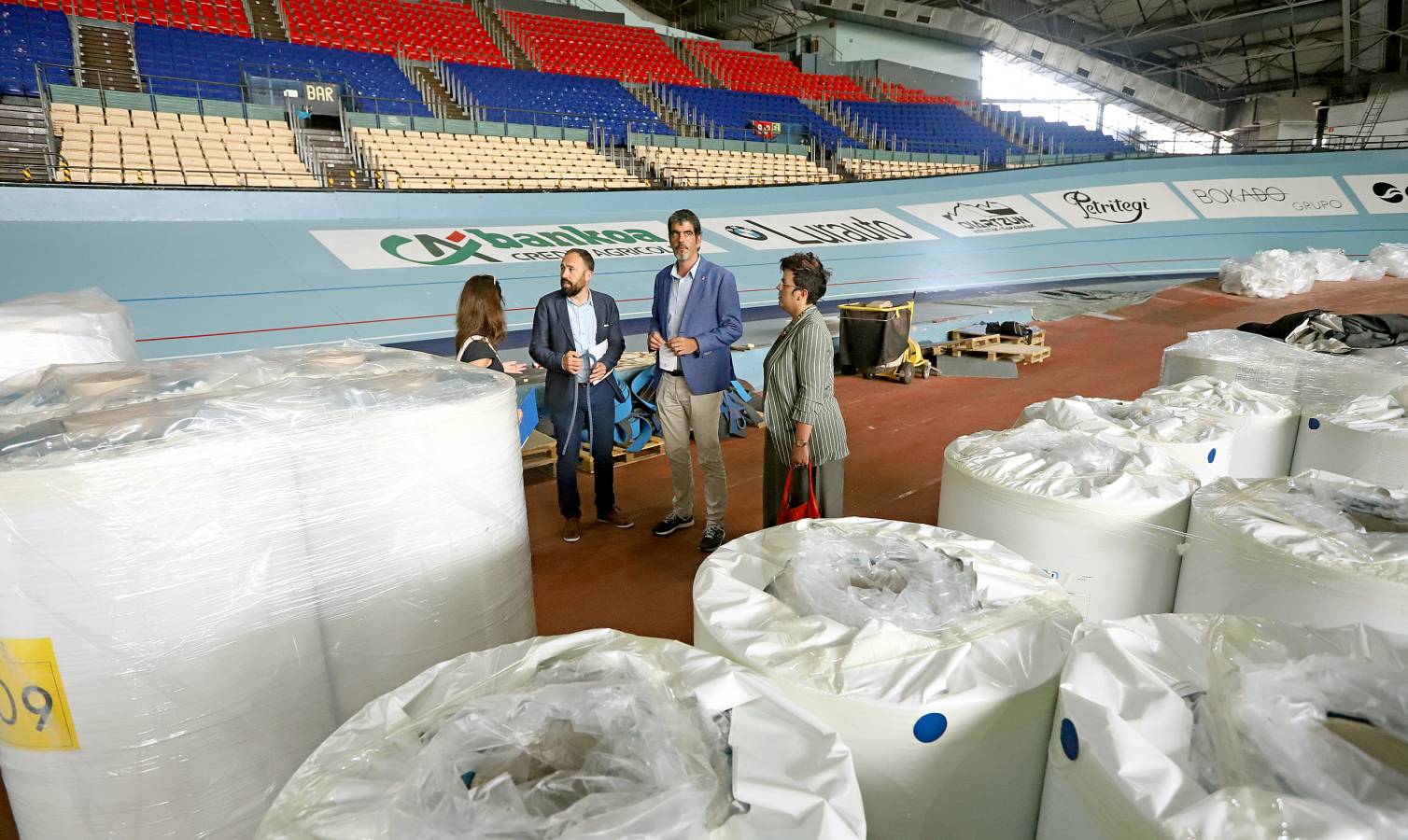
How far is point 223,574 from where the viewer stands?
159 centimetres

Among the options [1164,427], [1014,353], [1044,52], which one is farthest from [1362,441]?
[1044,52]

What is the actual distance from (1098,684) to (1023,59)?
29.9 m

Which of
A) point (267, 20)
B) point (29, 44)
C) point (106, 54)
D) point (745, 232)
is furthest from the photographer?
point (267, 20)

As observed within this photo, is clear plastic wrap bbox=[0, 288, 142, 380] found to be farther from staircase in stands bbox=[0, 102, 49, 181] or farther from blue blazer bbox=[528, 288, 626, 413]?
staircase in stands bbox=[0, 102, 49, 181]

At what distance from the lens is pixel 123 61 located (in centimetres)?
1151

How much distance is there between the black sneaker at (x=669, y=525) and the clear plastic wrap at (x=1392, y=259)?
1495cm

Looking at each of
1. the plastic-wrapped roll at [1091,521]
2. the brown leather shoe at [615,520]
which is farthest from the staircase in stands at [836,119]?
the plastic-wrapped roll at [1091,521]

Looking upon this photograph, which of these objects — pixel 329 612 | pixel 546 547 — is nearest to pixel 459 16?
pixel 546 547

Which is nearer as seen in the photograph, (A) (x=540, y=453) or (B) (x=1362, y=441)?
(B) (x=1362, y=441)

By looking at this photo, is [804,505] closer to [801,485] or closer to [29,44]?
[801,485]

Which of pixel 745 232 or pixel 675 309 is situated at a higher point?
pixel 745 232

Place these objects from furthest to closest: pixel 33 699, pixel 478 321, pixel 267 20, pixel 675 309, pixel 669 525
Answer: pixel 267 20 → pixel 669 525 → pixel 675 309 → pixel 478 321 → pixel 33 699

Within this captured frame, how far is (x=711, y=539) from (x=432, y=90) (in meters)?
14.2

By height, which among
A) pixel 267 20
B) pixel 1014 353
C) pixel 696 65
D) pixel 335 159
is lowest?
pixel 1014 353
